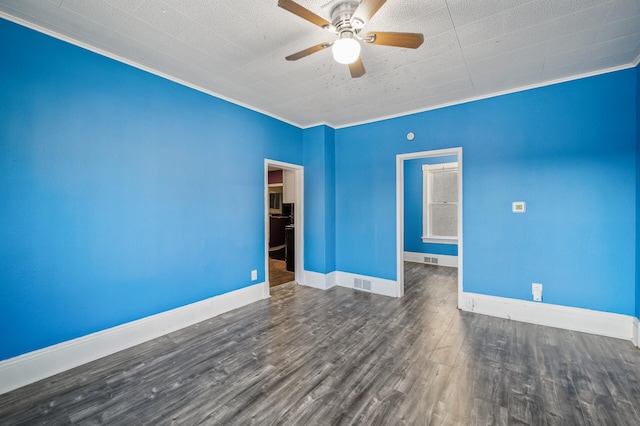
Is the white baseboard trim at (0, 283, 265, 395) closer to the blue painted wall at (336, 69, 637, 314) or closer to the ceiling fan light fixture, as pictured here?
the ceiling fan light fixture

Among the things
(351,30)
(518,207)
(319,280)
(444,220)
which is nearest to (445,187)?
(444,220)

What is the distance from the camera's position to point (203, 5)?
1975 millimetres

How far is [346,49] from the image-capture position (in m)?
1.80

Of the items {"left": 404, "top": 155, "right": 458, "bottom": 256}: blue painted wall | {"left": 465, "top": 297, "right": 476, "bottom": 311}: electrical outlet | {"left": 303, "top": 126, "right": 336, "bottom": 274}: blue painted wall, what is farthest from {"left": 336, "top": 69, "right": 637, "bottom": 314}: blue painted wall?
{"left": 404, "top": 155, "right": 458, "bottom": 256}: blue painted wall

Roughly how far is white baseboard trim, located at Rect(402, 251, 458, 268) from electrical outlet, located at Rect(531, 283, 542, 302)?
2.88 meters

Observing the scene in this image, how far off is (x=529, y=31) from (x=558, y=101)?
4.58ft

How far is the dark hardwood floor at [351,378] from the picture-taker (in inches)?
72.6

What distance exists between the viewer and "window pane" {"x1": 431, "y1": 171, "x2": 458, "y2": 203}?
6469 mm

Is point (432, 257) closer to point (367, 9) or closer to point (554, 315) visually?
point (554, 315)

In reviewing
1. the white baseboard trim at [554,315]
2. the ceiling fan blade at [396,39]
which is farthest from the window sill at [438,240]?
the ceiling fan blade at [396,39]

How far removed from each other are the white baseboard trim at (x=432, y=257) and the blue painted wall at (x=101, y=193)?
4660 millimetres

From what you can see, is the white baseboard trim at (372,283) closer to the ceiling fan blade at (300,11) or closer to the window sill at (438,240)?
the window sill at (438,240)

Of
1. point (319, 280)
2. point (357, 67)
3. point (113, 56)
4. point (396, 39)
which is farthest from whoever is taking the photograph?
point (319, 280)

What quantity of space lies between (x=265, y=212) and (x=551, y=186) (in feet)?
12.3
